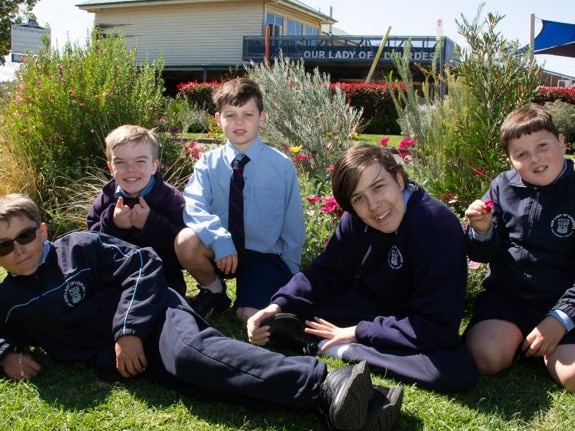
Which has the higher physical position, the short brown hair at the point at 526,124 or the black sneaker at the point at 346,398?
the short brown hair at the point at 526,124

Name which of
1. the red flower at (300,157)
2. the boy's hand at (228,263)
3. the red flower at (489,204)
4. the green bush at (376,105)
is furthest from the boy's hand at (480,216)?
the green bush at (376,105)

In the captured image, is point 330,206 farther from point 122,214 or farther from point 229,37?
point 229,37

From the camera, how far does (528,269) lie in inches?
118

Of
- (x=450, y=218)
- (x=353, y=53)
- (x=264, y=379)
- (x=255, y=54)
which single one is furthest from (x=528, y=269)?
(x=255, y=54)

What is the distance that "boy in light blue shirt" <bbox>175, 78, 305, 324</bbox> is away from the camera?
377 centimetres

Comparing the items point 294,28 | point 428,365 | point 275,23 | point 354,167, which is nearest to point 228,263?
point 354,167

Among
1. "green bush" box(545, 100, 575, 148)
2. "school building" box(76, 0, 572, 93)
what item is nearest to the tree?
"school building" box(76, 0, 572, 93)

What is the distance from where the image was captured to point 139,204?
3580 millimetres

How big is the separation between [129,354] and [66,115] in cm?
381

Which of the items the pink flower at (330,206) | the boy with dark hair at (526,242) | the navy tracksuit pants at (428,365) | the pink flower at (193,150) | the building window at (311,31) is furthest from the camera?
the building window at (311,31)

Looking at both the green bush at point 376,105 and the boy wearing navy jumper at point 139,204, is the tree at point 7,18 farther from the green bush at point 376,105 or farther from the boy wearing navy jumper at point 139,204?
the boy wearing navy jumper at point 139,204

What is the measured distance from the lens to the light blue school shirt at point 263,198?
386 cm

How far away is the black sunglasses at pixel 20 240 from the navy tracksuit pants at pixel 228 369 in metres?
0.75

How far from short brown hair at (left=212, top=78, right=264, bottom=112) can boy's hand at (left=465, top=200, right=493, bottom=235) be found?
65.7 inches
